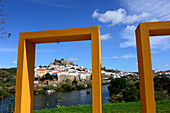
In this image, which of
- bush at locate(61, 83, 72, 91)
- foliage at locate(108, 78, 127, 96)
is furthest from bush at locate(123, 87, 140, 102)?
bush at locate(61, 83, 72, 91)

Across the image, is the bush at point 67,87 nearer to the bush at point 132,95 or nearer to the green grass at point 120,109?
the bush at point 132,95

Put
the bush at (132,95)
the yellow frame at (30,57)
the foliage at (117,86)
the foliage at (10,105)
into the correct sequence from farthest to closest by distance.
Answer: the foliage at (117,86) → the bush at (132,95) → the foliage at (10,105) → the yellow frame at (30,57)

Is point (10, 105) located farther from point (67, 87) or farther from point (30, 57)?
point (67, 87)

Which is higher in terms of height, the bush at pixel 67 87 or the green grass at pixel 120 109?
the green grass at pixel 120 109

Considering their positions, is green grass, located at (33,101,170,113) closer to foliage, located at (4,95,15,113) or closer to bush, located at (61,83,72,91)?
foliage, located at (4,95,15,113)

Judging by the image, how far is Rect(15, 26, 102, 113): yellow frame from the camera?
101 inches

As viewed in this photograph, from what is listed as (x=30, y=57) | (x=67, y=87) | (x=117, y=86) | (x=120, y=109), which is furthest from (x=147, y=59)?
(x=67, y=87)

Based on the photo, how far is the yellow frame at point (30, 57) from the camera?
256 cm

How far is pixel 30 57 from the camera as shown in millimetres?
3143

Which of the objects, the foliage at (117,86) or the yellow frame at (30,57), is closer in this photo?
the yellow frame at (30,57)

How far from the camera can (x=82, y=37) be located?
2.91m

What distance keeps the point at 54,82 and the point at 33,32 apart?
75.7 ft

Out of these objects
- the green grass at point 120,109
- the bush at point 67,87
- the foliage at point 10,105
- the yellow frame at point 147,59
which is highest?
the yellow frame at point 147,59

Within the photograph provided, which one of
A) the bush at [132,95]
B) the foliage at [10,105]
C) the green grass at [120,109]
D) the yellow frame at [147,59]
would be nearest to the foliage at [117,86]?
the bush at [132,95]
